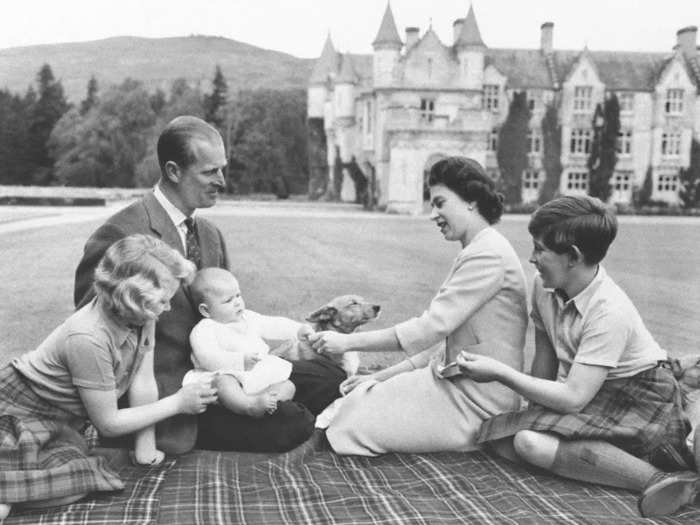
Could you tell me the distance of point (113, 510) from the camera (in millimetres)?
3611

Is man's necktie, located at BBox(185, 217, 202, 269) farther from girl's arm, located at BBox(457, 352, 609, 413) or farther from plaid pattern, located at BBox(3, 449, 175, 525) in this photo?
girl's arm, located at BBox(457, 352, 609, 413)

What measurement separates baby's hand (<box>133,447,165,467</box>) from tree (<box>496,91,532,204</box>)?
45.3 metres

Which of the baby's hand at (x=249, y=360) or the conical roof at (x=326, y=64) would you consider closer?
the baby's hand at (x=249, y=360)

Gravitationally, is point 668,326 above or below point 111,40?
below

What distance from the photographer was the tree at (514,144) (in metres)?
48.0

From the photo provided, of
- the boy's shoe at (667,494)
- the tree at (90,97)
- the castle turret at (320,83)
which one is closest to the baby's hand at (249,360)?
the boy's shoe at (667,494)

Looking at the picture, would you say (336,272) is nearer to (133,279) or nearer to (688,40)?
(133,279)

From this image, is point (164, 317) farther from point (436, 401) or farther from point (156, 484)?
point (436, 401)

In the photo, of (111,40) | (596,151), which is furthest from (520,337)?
(111,40)

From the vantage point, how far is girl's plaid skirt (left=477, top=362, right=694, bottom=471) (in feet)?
13.2

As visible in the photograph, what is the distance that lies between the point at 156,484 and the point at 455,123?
3990cm

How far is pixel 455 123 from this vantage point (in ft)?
139

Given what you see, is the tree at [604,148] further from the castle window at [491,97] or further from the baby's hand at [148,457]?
the baby's hand at [148,457]

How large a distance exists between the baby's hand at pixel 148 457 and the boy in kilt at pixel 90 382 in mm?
185
